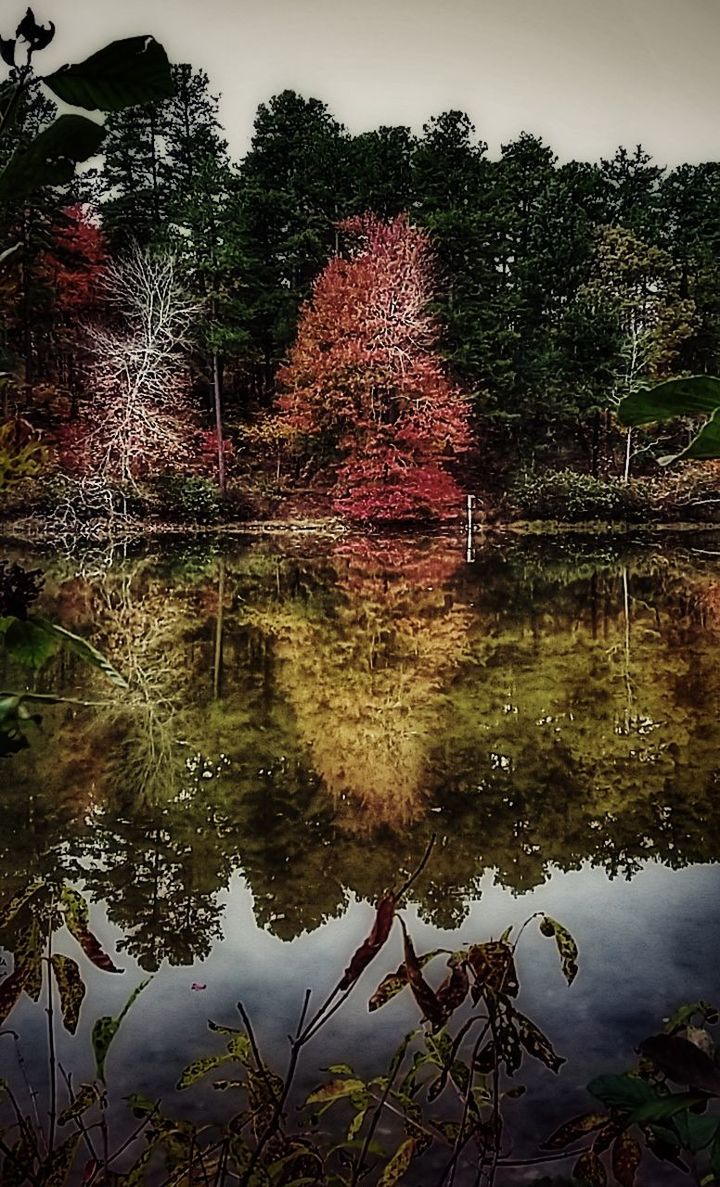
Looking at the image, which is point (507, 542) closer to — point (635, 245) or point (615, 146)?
point (635, 245)

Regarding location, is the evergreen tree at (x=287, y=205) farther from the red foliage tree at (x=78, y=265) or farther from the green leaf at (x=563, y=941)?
the green leaf at (x=563, y=941)

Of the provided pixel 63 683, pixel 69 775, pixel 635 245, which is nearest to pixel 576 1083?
pixel 69 775

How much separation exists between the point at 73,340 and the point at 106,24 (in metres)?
3.87

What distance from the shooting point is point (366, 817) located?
123 inches

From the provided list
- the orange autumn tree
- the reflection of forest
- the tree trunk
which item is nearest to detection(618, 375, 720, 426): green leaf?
the reflection of forest

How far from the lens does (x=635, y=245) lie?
14.5 m

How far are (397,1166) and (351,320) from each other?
12720 mm

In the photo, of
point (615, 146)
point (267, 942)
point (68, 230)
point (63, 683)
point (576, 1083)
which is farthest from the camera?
point (615, 146)

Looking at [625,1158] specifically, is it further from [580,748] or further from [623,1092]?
[580,748]

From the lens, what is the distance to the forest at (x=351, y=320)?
12.7 m

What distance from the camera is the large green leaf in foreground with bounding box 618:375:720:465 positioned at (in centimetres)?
52

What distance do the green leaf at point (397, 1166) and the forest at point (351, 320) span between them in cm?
1112

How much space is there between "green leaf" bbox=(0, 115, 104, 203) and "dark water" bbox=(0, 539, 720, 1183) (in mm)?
1391

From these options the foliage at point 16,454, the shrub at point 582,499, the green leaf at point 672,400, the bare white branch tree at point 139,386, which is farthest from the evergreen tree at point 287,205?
the green leaf at point 672,400
